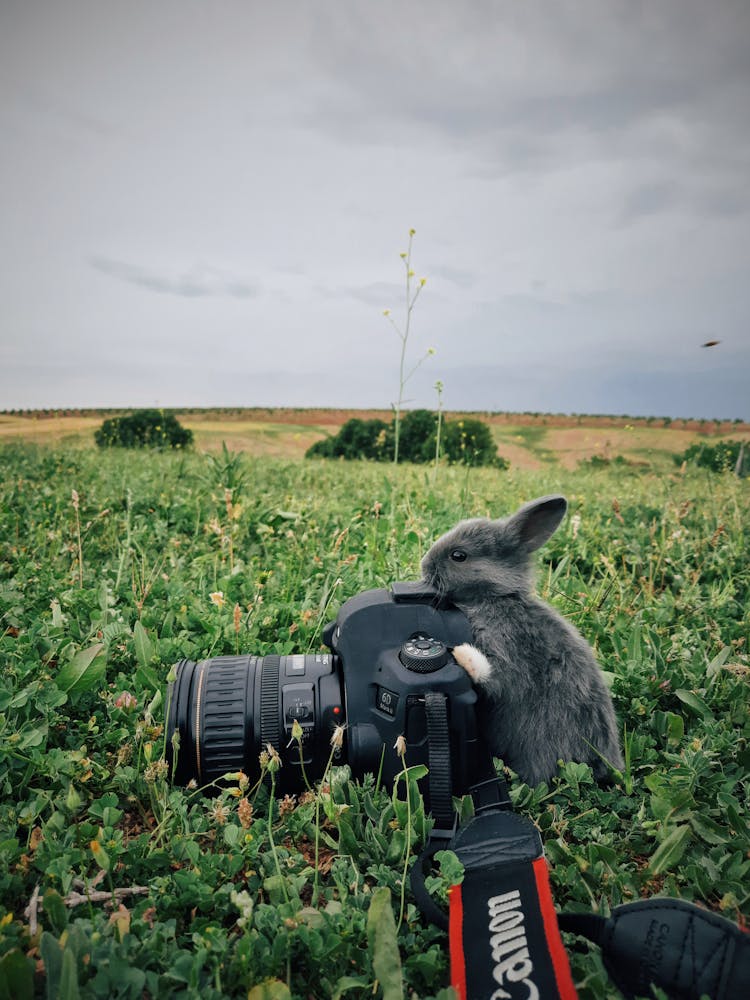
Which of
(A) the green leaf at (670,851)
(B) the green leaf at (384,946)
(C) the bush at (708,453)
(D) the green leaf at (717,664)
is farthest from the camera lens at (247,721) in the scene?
(C) the bush at (708,453)

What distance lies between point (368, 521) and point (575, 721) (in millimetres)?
3235

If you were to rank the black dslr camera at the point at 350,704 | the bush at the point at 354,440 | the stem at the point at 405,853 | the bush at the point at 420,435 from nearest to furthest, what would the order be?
the stem at the point at 405,853
the black dslr camera at the point at 350,704
the bush at the point at 354,440
the bush at the point at 420,435

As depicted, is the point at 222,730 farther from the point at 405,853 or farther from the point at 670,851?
the point at 670,851

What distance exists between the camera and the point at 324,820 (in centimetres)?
213

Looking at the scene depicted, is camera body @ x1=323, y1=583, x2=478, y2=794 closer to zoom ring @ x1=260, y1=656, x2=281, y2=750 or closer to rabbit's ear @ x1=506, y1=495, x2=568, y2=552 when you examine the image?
zoom ring @ x1=260, y1=656, x2=281, y2=750

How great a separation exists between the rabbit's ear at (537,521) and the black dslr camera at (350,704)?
45 cm

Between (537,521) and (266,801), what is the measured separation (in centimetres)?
143

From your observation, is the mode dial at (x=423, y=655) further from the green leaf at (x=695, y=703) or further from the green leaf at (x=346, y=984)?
the green leaf at (x=695, y=703)

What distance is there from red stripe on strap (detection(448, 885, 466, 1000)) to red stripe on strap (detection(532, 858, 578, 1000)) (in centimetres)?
22

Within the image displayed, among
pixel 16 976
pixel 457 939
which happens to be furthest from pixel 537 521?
pixel 16 976

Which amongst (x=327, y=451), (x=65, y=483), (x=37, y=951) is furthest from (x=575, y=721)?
(x=327, y=451)

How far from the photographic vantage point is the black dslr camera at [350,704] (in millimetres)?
2045

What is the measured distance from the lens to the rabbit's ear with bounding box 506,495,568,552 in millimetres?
2410

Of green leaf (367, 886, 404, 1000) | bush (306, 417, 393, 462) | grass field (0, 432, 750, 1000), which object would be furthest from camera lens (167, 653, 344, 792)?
bush (306, 417, 393, 462)
